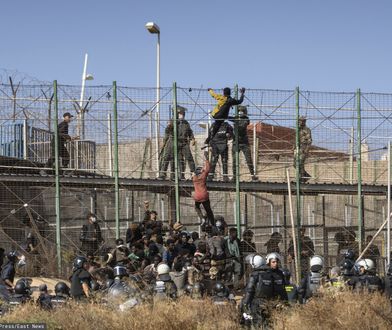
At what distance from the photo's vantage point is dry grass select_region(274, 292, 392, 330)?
1345cm

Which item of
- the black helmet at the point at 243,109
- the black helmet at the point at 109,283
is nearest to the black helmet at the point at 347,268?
the black helmet at the point at 109,283

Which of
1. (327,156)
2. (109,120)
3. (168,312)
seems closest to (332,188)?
(327,156)

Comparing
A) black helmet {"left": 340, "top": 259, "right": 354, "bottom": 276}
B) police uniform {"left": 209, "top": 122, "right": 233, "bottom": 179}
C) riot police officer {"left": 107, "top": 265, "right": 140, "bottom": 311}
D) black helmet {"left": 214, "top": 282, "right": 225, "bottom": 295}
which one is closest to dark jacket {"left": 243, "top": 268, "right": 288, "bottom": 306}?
black helmet {"left": 214, "top": 282, "right": 225, "bottom": 295}

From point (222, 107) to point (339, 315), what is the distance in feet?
30.5

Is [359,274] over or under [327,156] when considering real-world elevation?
under

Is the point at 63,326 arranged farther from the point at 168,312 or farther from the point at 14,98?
the point at 14,98

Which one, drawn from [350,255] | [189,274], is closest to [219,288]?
[189,274]

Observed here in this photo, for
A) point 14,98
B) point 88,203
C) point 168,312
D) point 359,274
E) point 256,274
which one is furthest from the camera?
point 88,203

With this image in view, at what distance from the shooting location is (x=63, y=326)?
45.4 feet

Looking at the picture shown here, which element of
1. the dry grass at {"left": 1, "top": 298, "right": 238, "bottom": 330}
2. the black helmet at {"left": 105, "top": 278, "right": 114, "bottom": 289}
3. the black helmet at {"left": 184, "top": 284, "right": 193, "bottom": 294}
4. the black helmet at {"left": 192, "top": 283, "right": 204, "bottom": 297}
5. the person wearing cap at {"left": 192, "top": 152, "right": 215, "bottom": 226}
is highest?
the person wearing cap at {"left": 192, "top": 152, "right": 215, "bottom": 226}

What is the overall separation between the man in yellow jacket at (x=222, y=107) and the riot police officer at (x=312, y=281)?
5.55m

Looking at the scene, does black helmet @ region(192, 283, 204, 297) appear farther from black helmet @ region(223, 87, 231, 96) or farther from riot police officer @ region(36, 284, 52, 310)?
black helmet @ region(223, 87, 231, 96)

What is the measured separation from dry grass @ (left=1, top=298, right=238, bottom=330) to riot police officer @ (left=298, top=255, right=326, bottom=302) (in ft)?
7.27

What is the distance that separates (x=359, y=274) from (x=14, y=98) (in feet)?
30.4
